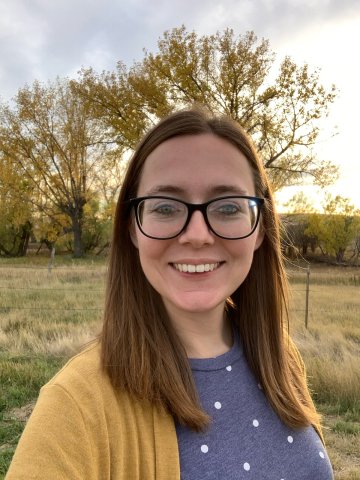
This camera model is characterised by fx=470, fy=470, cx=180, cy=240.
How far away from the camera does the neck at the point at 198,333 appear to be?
142 centimetres

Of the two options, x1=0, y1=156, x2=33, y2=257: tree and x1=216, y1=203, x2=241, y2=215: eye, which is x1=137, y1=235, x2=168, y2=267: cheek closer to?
x1=216, y1=203, x2=241, y2=215: eye

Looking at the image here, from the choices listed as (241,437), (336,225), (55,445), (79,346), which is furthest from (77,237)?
(55,445)

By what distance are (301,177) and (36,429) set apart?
21.5 meters

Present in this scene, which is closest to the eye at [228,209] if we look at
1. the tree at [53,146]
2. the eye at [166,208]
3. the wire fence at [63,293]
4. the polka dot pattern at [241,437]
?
the eye at [166,208]

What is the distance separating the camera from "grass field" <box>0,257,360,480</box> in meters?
4.01

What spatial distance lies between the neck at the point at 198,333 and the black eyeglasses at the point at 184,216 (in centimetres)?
28

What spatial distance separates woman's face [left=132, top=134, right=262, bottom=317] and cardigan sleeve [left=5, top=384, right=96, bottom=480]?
45 centimetres

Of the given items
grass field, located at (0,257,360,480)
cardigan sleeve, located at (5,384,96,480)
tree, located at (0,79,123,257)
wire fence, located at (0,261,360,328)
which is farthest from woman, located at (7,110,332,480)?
tree, located at (0,79,123,257)

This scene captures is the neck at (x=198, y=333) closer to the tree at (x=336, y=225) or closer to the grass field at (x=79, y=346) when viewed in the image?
the grass field at (x=79, y=346)

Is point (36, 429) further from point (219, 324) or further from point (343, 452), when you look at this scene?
point (343, 452)

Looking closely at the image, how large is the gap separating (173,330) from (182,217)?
0.34 m

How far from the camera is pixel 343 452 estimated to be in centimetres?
380

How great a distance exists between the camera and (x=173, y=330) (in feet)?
4.57

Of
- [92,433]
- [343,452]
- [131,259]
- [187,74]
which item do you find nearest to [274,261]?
[131,259]
